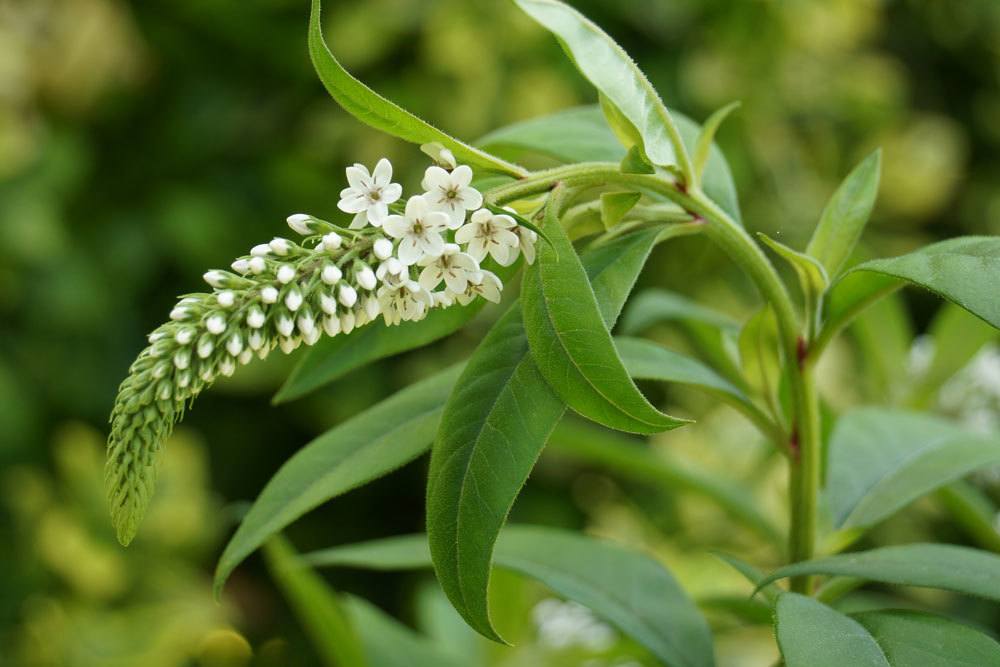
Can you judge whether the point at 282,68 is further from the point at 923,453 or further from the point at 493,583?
the point at 923,453

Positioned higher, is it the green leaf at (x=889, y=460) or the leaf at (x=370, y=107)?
the leaf at (x=370, y=107)

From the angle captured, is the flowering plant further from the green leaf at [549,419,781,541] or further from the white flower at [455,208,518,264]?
the green leaf at [549,419,781,541]

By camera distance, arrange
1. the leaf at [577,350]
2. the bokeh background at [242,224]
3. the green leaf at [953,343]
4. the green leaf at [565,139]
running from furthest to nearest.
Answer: the bokeh background at [242,224], the green leaf at [953,343], the green leaf at [565,139], the leaf at [577,350]

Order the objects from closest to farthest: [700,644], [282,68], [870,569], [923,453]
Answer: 1. [870,569]
2. [700,644]
3. [923,453]
4. [282,68]

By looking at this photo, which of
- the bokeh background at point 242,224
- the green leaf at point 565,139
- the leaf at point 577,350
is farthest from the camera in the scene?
the bokeh background at point 242,224

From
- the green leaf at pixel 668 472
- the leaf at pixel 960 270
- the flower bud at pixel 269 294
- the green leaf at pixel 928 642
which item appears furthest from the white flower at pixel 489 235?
the green leaf at pixel 668 472

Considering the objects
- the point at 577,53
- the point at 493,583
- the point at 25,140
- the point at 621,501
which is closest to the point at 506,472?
the point at 577,53

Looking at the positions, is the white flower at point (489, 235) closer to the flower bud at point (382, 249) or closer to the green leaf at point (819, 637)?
the flower bud at point (382, 249)
